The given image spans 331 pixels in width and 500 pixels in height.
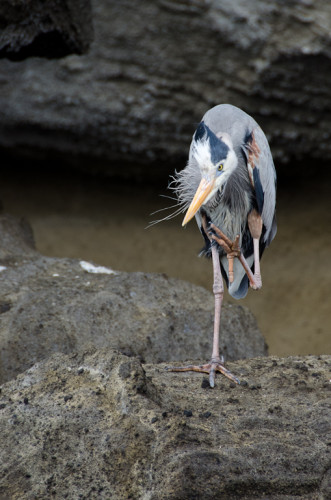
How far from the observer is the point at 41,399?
1379 millimetres

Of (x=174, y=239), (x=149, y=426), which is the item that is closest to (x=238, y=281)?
(x=149, y=426)

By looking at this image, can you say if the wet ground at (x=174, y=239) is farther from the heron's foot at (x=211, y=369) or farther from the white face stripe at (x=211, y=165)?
the white face stripe at (x=211, y=165)

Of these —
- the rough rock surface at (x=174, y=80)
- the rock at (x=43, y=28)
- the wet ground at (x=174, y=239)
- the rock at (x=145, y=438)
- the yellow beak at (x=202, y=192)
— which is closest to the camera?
the rock at (x=145, y=438)

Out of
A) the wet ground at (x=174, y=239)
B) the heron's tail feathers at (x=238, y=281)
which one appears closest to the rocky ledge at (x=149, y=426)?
the heron's tail feathers at (x=238, y=281)

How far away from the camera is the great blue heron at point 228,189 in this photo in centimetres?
159

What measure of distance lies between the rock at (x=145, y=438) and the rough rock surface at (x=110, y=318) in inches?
18.9

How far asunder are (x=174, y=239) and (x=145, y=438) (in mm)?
3229

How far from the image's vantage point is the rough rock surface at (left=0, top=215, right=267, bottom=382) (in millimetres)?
1981

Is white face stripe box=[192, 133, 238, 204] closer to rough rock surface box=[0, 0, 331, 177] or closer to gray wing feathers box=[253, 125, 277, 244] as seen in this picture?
gray wing feathers box=[253, 125, 277, 244]

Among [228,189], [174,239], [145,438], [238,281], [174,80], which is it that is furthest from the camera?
[174,239]

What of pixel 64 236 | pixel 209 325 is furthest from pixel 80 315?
pixel 64 236

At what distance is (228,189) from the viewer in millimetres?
1793

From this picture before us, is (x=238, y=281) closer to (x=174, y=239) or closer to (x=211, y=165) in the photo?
(x=211, y=165)

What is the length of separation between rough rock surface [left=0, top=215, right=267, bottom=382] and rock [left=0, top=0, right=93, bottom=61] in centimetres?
95
